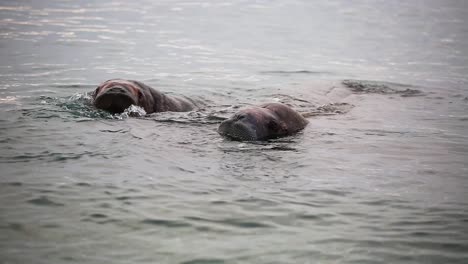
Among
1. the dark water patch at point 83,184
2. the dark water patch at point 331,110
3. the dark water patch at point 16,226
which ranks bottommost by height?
the dark water patch at point 16,226

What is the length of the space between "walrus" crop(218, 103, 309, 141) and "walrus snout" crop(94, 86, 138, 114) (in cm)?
160

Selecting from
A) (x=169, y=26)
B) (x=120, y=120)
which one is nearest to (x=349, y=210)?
(x=120, y=120)

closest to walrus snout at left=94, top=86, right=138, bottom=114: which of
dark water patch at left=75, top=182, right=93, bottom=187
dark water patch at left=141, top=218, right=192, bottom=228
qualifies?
dark water patch at left=75, top=182, right=93, bottom=187

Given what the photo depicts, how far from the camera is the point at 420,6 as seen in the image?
34.2m

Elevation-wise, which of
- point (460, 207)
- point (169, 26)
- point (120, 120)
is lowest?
point (460, 207)

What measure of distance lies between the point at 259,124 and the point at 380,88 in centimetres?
639

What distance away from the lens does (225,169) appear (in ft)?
23.6

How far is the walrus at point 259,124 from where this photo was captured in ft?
27.8

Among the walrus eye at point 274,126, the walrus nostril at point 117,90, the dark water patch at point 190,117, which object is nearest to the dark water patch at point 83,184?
the walrus eye at point 274,126

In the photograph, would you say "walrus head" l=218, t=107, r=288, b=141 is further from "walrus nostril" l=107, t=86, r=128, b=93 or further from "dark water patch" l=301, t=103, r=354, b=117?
"dark water patch" l=301, t=103, r=354, b=117

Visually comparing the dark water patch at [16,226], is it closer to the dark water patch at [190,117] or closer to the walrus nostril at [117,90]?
the dark water patch at [190,117]

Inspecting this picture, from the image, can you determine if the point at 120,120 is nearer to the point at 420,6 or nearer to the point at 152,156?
the point at 152,156

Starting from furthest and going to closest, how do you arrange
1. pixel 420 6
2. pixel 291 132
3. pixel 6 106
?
pixel 420 6
pixel 6 106
pixel 291 132

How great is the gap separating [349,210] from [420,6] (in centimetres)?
3038
